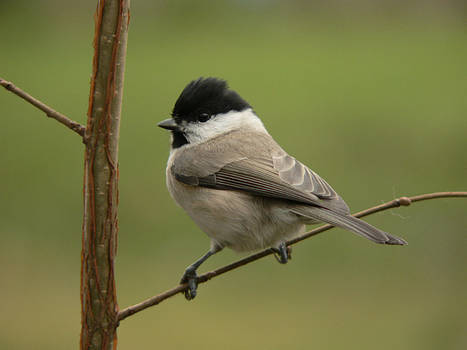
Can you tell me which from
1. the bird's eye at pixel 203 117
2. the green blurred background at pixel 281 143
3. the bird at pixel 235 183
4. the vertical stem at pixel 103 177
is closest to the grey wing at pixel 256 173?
the bird at pixel 235 183

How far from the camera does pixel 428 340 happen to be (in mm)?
3092

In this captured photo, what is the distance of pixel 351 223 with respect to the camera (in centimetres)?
167

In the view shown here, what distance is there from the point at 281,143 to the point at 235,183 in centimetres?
286

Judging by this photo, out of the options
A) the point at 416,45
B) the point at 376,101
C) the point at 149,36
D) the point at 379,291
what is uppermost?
the point at 149,36

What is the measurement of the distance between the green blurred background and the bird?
1.49m

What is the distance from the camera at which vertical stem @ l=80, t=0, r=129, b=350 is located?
1231mm

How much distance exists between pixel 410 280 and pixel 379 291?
235mm

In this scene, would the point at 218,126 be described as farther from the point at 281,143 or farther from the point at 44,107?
the point at 281,143

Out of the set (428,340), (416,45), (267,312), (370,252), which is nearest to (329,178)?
(370,252)

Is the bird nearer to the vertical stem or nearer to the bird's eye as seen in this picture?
the bird's eye

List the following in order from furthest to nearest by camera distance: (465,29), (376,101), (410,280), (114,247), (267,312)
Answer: (465,29)
(376,101)
(410,280)
(267,312)
(114,247)

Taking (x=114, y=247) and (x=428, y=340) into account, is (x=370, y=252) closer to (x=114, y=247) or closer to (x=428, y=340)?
(x=428, y=340)

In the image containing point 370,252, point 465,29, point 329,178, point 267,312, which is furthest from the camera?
point 465,29

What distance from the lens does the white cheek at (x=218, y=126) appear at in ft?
7.59
